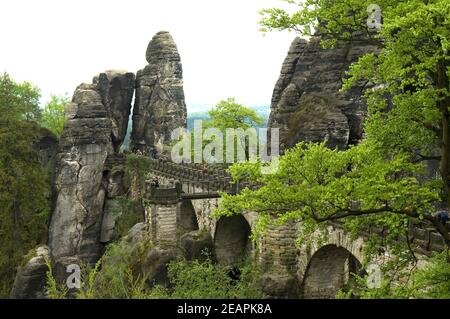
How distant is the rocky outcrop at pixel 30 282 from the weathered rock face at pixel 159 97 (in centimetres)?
2169

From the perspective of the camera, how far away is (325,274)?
80.1 feet

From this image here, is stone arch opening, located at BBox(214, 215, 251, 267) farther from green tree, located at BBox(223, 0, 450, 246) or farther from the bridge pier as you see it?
green tree, located at BBox(223, 0, 450, 246)

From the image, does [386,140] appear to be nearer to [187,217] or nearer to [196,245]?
[196,245]

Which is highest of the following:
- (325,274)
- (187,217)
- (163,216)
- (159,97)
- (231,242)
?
(159,97)

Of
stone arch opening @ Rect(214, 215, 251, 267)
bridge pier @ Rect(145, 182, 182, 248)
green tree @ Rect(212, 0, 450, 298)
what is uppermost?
green tree @ Rect(212, 0, 450, 298)

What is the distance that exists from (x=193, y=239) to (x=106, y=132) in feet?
65.5

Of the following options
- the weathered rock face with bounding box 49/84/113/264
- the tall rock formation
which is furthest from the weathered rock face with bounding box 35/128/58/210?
the weathered rock face with bounding box 49/84/113/264

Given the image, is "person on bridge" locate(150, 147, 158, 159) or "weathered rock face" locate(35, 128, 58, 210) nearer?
"weathered rock face" locate(35, 128, 58, 210)

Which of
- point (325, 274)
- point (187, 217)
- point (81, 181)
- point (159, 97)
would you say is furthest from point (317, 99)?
point (159, 97)

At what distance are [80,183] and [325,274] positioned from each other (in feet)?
85.4

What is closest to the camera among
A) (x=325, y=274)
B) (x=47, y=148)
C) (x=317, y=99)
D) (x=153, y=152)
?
(x=325, y=274)

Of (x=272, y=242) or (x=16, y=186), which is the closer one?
(x=272, y=242)

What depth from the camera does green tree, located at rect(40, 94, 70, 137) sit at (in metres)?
62.1

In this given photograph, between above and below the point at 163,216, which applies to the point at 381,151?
above
